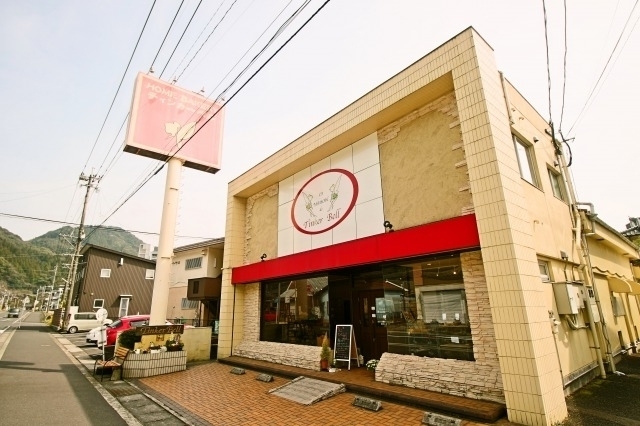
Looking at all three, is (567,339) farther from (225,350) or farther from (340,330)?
(225,350)

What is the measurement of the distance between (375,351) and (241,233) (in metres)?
8.25

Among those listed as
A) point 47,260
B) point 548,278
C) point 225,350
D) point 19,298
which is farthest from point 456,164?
point 47,260

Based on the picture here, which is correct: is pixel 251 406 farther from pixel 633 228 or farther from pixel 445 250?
pixel 633 228

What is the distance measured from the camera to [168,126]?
1342 cm

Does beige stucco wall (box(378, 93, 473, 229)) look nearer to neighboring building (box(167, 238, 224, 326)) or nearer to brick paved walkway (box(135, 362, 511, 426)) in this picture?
brick paved walkway (box(135, 362, 511, 426))

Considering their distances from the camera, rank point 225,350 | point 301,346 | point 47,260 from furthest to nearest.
→ 1. point 47,260
2. point 225,350
3. point 301,346

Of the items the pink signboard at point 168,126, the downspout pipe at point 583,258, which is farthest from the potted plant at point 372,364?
the pink signboard at point 168,126

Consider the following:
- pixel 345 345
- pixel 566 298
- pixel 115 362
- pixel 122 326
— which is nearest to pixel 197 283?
pixel 122 326

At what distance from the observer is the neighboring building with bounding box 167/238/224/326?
20281mm

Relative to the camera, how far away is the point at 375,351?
10008 mm

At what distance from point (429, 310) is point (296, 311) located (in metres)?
5.60

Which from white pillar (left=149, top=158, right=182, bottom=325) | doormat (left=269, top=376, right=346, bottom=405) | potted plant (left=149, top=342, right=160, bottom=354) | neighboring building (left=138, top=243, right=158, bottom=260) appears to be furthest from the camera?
neighboring building (left=138, top=243, right=158, bottom=260)

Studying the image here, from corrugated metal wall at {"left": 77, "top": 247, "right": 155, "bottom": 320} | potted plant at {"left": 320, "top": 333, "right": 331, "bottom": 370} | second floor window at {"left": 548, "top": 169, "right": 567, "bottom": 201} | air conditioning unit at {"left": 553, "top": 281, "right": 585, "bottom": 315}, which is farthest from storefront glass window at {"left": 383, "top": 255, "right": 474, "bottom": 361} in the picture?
corrugated metal wall at {"left": 77, "top": 247, "right": 155, "bottom": 320}

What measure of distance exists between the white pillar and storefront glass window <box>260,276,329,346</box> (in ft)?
13.2
